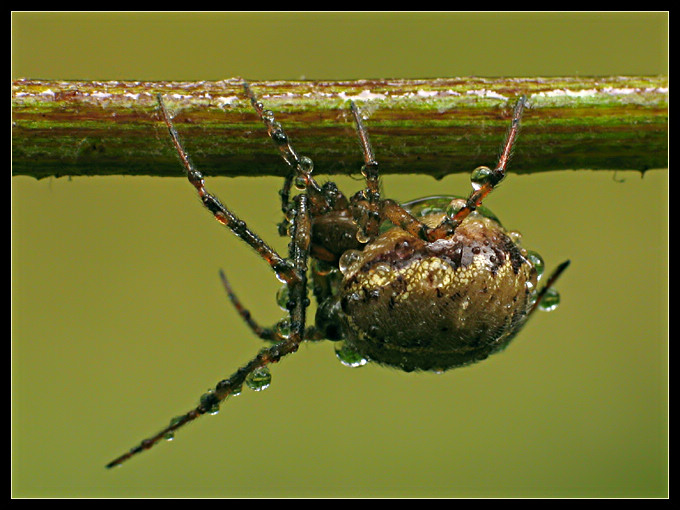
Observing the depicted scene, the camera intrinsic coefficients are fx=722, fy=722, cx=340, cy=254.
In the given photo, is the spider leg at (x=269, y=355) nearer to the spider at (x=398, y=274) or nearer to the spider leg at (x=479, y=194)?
the spider at (x=398, y=274)

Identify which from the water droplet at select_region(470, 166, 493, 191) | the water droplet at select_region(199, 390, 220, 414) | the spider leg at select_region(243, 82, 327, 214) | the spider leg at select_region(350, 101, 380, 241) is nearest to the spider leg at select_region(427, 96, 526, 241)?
the water droplet at select_region(470, 166, 493, 191)

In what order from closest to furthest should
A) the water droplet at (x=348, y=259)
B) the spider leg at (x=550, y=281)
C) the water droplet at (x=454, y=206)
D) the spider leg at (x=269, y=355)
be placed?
the water droplet at (x=454, y=206), the spider leg at (x=269, y=355), the water droplet at (x=348, y=259), the spider leg at (x=550, y=281)

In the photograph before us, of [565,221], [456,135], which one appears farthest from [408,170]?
[565,221]

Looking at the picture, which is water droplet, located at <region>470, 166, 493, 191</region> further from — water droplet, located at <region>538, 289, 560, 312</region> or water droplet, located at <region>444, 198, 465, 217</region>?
water droplet, located at <region>538, 289, 560, 312</region>

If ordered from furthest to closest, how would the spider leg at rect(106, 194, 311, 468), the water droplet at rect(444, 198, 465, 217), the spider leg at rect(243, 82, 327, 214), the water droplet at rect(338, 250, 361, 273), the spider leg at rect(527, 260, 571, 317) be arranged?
the spider leg at rect(527, 260, 571, 317) < the water droplet at rect(338, 250, 361, 273) < the spider leg at rect(106, 194, 311, 468) < the water droplet at rect(444, 198, 465, 217) < the spider leg at rect(243, 82, 327, 214)

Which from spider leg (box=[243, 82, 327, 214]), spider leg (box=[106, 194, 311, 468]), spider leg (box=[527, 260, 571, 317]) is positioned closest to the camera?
spider leg (box=[243, 82, 327, 214])

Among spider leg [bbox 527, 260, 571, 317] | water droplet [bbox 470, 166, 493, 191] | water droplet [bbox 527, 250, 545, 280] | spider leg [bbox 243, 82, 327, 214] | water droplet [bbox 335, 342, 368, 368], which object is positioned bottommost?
water droplet [bbox 335, 342, 368, 368]

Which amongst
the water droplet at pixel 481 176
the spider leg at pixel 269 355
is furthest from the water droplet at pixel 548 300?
the spider leg at pixel 269 355
